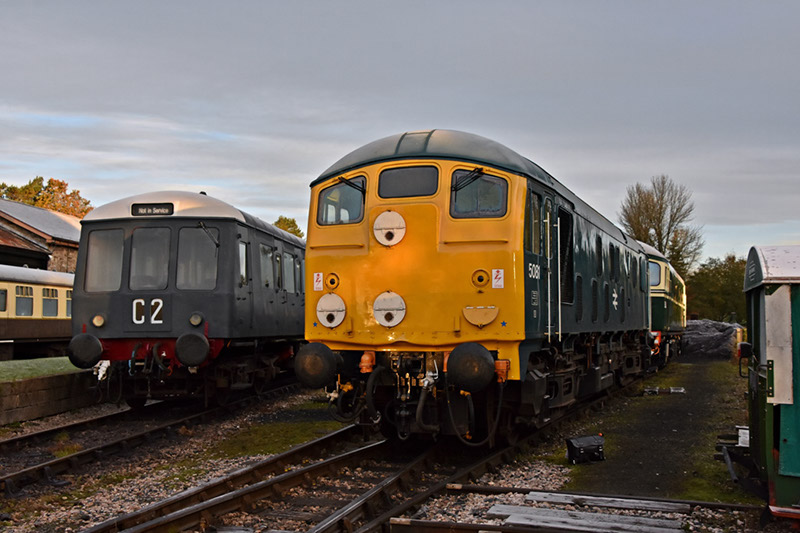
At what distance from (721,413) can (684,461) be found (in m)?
4.95

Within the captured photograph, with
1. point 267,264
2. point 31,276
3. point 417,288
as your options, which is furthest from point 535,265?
point 31,276

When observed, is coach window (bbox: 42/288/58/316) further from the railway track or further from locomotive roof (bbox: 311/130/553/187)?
locomotive roof (bbox: 311/130/553/187)

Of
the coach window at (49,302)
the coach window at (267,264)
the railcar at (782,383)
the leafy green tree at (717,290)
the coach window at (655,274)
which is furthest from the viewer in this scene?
the leafy green tree at (717,290)

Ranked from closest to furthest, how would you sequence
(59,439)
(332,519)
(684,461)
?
(332,519) → (684,461) → (59,439)

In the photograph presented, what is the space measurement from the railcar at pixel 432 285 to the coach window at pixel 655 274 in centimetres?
1549

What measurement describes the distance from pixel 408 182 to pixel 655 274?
17.6m

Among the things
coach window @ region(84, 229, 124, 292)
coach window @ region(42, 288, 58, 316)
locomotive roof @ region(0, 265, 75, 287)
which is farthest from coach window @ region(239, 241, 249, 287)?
coach window @ region(42, 288, 58, 316)

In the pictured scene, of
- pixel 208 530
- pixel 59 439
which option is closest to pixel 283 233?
pixel 59 439

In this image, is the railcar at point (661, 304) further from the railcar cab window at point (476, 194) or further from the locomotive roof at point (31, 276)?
the locomotive roof at point (31, 276)

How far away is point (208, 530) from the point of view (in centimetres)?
628

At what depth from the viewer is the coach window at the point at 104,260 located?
12203 millimetres

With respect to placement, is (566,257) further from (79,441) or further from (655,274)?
(655,274)

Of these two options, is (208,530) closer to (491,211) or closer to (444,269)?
(444,269)

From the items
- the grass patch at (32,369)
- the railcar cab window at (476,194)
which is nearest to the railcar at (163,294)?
the grass patch at (32,369)
